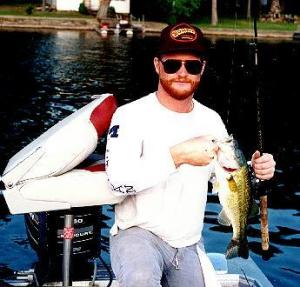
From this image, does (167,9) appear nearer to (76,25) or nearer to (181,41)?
(76,25)

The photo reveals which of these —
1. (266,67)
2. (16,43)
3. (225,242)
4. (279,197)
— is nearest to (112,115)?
(225,242)

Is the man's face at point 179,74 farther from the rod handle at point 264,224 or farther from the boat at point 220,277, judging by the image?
the boat at point 220,277

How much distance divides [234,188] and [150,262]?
Answer: 0.75 metres

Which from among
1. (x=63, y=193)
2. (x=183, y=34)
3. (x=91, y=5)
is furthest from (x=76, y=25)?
(x=63, y=193)

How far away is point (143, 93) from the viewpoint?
29531mm

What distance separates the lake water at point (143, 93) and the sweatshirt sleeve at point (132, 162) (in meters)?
3.73

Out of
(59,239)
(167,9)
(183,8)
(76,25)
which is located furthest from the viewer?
(167,9)

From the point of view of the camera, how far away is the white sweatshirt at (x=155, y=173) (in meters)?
4.47

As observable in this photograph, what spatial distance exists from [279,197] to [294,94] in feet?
60.8

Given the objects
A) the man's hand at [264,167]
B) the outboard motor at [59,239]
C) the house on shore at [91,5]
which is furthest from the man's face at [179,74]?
the house on shore at [91,5]

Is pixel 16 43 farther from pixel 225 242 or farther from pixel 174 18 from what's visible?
pixel 225 242

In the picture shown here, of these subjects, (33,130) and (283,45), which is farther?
(283,45)

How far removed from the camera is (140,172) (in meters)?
4.44

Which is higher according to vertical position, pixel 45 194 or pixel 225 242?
pixel 45 194
